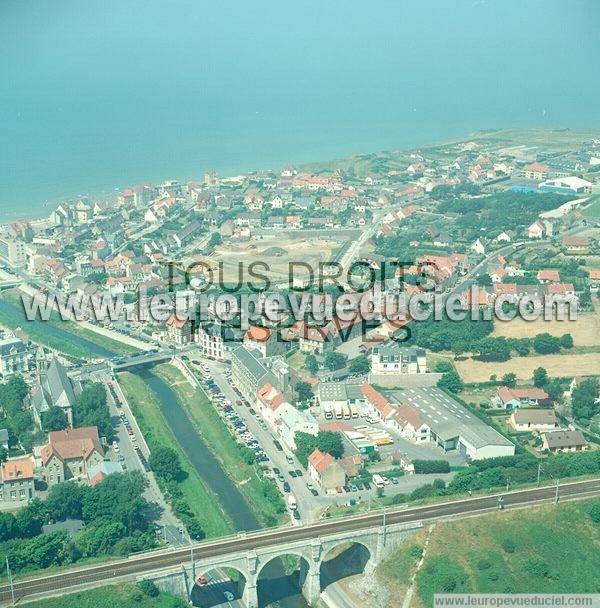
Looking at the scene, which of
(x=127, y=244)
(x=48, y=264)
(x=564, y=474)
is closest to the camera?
(x=564, y=474)

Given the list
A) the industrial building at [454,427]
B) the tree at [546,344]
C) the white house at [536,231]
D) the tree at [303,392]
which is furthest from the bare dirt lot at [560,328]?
the white house at [536,231]

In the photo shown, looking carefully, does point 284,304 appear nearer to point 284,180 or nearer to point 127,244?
point 127,244

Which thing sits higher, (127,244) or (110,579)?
(127,244)

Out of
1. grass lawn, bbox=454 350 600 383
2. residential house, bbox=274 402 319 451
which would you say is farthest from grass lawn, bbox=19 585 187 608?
grass lawn, bbox=454 350 600 383

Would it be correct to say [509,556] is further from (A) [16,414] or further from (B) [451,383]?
(A) [16,414]

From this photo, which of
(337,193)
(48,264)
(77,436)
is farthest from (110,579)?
(337,193)

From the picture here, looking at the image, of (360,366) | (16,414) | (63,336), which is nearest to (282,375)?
(360,366)

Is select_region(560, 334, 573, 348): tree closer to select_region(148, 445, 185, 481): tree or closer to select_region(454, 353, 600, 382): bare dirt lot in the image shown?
select_region(454, 353, 600, 382): bare dirt lot
